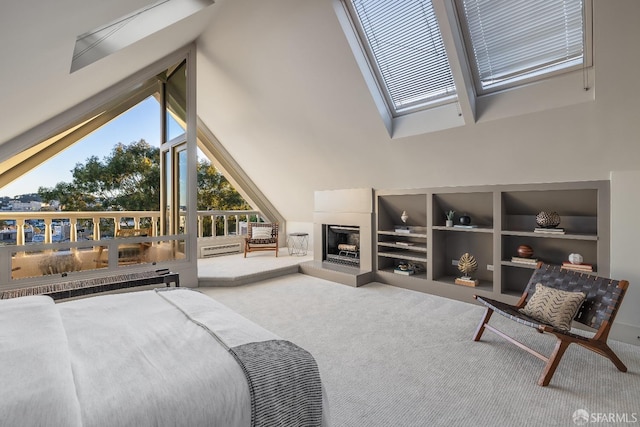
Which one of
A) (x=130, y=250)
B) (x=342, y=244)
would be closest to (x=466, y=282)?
(x=342, y=244)

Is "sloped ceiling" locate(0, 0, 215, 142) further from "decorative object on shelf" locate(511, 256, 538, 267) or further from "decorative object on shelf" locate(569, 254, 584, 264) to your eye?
"decorative object on shelf" locate(569, 254, 584, 264)

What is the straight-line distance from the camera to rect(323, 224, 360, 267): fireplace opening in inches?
213

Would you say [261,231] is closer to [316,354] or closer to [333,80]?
[333,80]

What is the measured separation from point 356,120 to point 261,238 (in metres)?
3.31

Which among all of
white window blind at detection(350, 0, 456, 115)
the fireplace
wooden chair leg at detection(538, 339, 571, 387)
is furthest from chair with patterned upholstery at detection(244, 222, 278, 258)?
wooden chair leg at detection(538, 339, 571, 387)

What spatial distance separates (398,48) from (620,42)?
5.93ft

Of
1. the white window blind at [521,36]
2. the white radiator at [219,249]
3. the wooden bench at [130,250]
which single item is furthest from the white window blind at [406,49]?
the white radiator at [219,249]

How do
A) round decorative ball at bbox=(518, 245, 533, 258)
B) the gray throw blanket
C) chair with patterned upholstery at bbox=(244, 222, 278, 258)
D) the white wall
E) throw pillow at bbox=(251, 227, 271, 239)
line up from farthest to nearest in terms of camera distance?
throw pillow at bbox=(251, 227, 271, 239) < chair with patterned upholstery at bbox=(244, 222, 278, 258) < round decorative ball at bbox=(518, 245, 533, 258) < the white wall < the gray throw blanket

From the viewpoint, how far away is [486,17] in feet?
9.41

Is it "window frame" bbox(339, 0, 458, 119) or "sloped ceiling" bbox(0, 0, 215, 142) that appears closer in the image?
"sloped ceiling" bbox(0, 0, 215, 142)

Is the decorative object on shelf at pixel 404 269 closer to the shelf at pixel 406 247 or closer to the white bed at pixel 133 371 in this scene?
the shelf at pixel 406 247

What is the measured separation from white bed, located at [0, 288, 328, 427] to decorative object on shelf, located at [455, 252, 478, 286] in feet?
10.5

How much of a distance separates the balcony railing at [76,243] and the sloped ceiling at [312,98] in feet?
3.27

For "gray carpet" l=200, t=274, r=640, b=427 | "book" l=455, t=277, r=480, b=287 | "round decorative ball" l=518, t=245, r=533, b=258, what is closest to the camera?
"gray carpet" l=200, t=274, r=640, b=427
